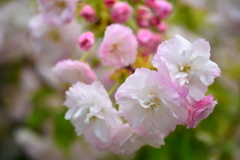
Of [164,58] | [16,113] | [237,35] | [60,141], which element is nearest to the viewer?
[164,58]

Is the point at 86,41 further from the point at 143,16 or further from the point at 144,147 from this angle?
the point at 144,147

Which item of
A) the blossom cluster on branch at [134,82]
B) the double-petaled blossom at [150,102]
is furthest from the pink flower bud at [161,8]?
the double-petaled blossom at [150,102]

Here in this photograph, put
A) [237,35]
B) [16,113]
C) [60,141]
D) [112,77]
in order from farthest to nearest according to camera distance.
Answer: [16,113], [237,35], [60,141], [112,77]

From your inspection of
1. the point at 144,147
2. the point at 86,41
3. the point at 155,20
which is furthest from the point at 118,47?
the point at 144,147

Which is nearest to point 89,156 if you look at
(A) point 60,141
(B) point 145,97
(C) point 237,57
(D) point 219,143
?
(A) point 60,141

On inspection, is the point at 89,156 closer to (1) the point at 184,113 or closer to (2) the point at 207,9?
(2) the point at 207,9

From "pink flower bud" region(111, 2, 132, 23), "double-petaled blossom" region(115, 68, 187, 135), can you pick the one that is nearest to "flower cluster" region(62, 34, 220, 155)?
"double-petaled blossom" region(115, 68, 187, 135)
